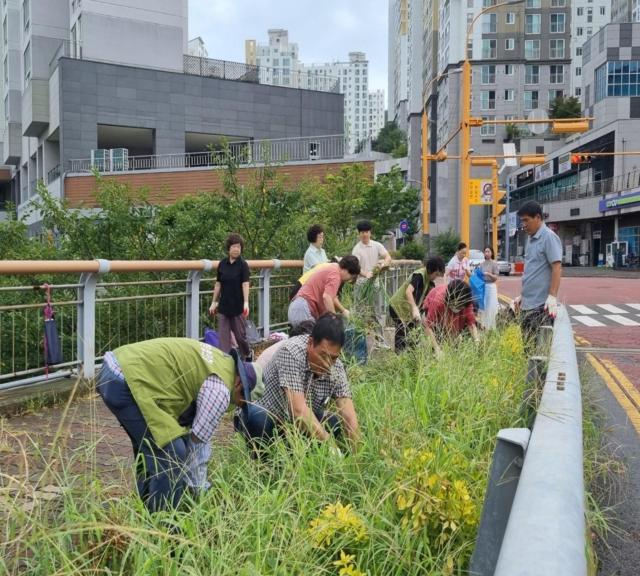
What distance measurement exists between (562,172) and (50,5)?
48280 mm

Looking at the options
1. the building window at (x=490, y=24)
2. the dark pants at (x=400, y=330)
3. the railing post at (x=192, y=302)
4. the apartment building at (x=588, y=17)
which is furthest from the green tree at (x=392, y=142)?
the dark pants at (x=400, y=330)

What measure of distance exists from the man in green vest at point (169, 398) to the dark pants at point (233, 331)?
4694 millimetres

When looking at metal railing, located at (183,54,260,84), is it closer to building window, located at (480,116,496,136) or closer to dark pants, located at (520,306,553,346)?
dark pants, located at (520,306,553,346)

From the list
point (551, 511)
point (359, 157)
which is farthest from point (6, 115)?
point (551, 511)

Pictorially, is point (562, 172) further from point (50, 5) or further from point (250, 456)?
point (250, 456)

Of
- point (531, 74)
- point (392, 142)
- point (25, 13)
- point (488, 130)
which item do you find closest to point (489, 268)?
point (25, 13)

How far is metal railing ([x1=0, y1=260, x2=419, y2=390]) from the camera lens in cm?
654

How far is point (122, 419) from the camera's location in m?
3.54

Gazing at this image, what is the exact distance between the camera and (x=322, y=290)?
22.4ft

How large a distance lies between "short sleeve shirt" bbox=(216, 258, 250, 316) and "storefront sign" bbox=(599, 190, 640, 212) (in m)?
48.5

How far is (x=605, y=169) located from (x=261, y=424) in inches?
2527

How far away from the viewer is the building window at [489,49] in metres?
86.6

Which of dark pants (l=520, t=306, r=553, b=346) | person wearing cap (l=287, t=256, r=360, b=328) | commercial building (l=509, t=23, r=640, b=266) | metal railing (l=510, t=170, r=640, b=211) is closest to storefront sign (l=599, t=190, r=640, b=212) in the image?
commercial building (l=509, t=23, r=640, b=266)

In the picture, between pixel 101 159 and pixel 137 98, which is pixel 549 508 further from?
pixel 137 98
